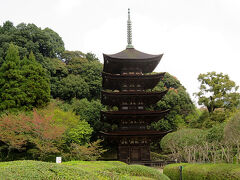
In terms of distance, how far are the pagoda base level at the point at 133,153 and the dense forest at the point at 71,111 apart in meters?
1.73

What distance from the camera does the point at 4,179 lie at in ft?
16.1

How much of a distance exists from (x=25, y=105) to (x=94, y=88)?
44.9 ft

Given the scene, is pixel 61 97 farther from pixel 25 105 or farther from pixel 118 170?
pixel 118 170

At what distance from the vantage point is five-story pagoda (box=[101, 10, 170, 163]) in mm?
21328

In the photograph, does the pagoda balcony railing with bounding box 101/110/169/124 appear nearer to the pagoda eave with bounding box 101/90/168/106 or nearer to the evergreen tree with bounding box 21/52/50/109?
the pagoda eave with bounding box 101/90/168/106

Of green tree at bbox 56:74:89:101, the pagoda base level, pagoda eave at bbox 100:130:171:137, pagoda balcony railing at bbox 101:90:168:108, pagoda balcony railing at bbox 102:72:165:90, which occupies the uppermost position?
green tree at bbox 56:74:89:101

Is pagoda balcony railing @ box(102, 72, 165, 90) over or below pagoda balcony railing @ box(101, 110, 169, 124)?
over

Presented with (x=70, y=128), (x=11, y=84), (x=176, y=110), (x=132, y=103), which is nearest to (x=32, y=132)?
(x=70, y=128)

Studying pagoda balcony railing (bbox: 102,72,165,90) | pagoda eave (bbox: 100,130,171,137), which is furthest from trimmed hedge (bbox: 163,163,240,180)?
pagoda balcony railing (bbox: 102,72,165,90)

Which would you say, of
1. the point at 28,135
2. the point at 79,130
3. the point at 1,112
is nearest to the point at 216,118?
the point at 79,130

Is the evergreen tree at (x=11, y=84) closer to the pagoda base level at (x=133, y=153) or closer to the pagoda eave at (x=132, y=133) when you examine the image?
the pagoda eave at (x=132, y=133)

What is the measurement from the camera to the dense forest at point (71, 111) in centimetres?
1911

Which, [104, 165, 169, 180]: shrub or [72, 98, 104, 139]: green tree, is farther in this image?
[72, 98, 104, 139]: green tree

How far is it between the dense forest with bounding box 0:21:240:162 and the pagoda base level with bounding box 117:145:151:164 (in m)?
1.73
